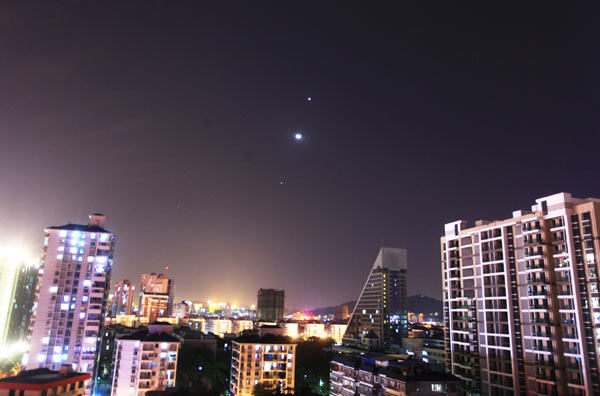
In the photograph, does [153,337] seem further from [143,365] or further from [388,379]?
[388,379]

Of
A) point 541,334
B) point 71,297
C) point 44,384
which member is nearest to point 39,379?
point 44,384

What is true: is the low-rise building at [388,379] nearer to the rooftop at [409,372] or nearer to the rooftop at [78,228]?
the rooftop at [409,372]

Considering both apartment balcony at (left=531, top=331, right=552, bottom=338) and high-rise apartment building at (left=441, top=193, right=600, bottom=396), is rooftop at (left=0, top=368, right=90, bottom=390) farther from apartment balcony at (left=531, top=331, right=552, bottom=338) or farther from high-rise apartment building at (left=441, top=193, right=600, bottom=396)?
apartment balcony at (left=531, top=331, right=552, bottom=338)

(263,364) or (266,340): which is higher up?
(266,340)

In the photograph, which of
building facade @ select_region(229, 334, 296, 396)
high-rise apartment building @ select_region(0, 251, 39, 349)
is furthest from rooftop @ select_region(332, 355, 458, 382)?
high-rise apartment building @ select_region(0, 251, 39, 349)

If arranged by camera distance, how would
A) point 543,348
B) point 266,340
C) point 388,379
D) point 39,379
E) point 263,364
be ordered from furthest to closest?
1. point 266,340
2. point 263,364
3. point 388,379
4. point 543,348
5. point 39,379

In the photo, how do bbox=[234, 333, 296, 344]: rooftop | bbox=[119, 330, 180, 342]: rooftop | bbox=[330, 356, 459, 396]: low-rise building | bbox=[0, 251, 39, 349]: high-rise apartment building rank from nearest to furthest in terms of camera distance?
bbox=[330, 356, 459, 396]: low-rise building < bbox=[119, 330, 180, 342]: rooftop < bbox=[234, 333, 296, 344]: rooftop < bbox=[0, 251, 39, 349]: high-rise apartment building

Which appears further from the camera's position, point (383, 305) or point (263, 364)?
point (383, 305)

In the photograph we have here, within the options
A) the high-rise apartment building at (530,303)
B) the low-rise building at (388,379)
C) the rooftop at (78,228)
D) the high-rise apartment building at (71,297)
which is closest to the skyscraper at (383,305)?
the low-rise building at (388,379)
